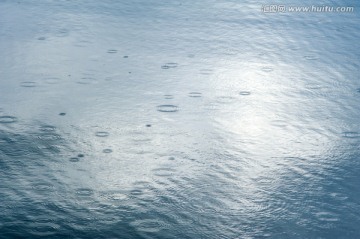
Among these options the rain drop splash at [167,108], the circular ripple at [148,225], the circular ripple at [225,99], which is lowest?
the circular ripple at [148,225]

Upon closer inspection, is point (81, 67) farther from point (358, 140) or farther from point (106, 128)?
point (358, 140)

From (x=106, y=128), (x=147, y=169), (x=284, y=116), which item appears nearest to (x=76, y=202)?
(x=147, y=169)

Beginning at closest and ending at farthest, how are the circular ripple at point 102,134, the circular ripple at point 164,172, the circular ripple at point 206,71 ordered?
the circular ripple at point 164,172, the circular ripple at point 102,134, the circular ripple at point 206,71

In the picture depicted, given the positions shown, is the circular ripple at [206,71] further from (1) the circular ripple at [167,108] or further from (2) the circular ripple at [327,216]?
(2) the circular ripple at [327,216]

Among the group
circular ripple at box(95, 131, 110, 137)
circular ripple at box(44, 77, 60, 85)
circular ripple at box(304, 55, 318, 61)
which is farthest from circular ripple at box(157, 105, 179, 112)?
circular ripple at box(304, 55, 318, 61)

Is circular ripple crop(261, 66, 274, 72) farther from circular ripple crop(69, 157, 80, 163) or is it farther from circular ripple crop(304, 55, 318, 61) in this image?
circular ripple crop(69, 157, 80, 163)

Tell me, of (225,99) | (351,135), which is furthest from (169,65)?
(351,135)

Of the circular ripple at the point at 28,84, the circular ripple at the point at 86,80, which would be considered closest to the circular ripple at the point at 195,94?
the circular ripple at the point at 86,80
